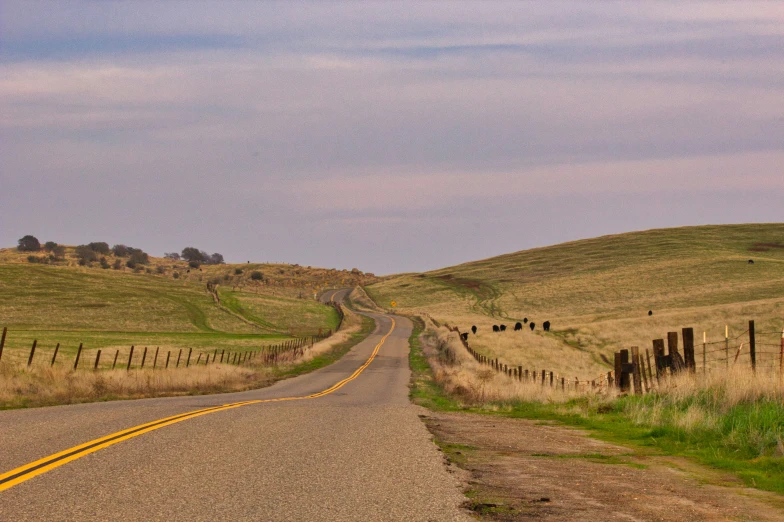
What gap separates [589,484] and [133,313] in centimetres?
8507

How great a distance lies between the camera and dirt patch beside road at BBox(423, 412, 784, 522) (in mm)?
8031

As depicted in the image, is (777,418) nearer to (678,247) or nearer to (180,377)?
(180,377)

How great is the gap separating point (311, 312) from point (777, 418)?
96387 millimetres

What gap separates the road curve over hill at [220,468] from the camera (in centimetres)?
746

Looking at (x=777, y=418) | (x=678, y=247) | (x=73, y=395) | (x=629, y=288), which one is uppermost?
(x=678, y=247)

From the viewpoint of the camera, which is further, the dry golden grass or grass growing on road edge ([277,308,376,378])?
grass growing on road edge ([277,308,376,378])

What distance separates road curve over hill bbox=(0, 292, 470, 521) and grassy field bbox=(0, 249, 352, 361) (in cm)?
3950

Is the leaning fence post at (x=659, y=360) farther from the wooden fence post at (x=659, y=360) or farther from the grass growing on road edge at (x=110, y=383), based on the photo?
the grass growing on road edge at (x=110, y=383)

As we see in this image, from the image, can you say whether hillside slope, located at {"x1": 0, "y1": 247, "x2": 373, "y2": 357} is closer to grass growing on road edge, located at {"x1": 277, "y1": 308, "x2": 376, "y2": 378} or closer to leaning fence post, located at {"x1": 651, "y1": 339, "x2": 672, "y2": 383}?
grass growing on road edge, located at {"x1": 277, "y1": 308, "x2": 376, "y2": 378}

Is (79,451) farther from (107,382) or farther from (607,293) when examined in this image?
(607,293)

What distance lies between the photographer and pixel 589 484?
32.0 feet

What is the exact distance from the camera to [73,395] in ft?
76.2

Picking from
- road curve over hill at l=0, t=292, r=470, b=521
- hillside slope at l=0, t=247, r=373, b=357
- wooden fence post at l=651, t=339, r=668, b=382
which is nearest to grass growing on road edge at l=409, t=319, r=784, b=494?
wooden fence post at l=651, t=339, r=668, b=382

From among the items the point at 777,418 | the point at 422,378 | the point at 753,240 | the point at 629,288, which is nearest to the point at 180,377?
the point at 422,378
